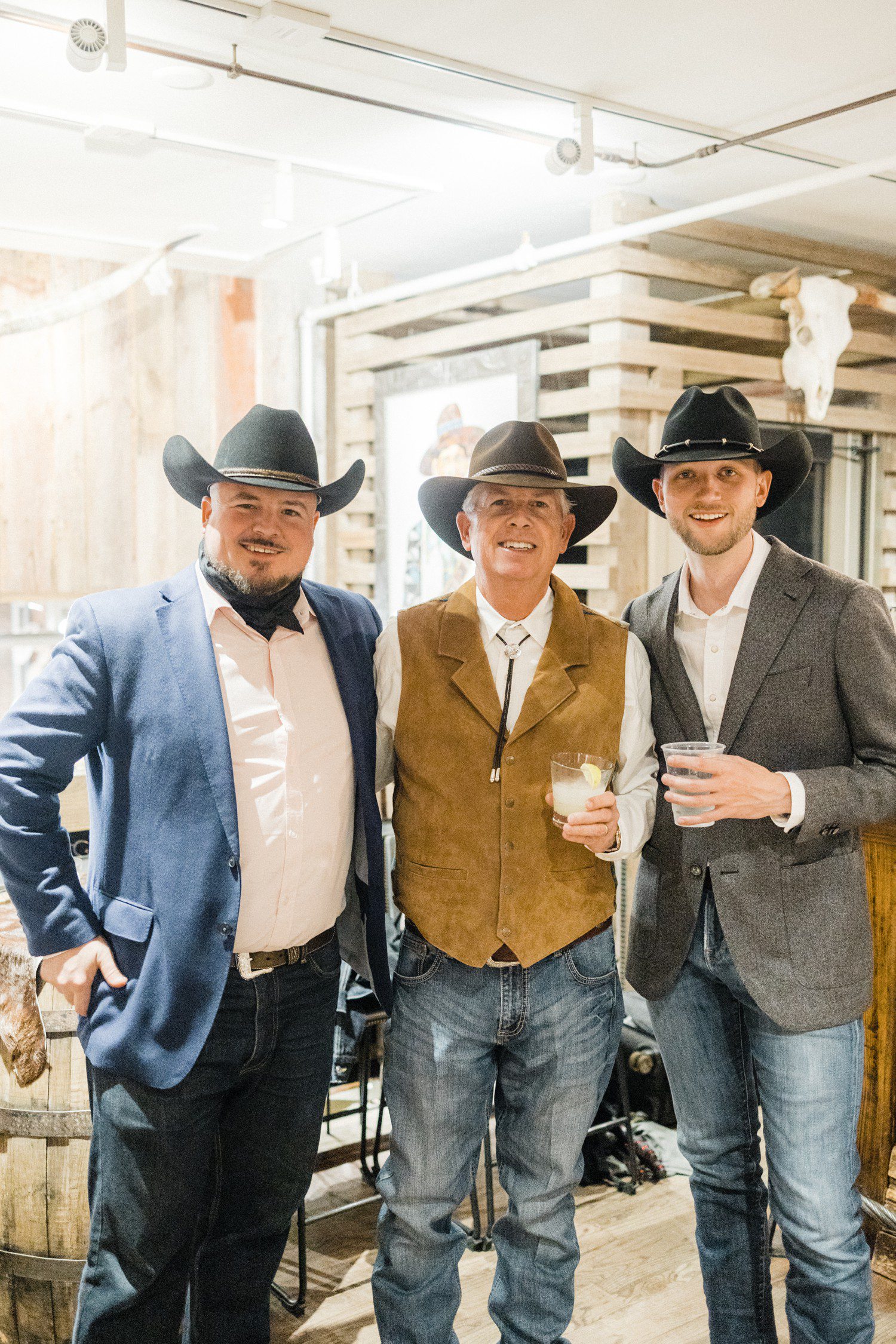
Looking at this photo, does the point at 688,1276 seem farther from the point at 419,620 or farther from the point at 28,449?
the point at 28,449

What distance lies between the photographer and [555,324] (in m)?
4.81

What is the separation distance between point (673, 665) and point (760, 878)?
1.35 feet

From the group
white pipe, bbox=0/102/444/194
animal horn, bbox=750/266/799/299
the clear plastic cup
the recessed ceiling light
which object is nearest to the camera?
the clear plastic cup

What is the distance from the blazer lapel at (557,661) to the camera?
2086mm

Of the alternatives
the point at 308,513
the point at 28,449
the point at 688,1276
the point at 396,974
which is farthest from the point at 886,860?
the point at 28,449

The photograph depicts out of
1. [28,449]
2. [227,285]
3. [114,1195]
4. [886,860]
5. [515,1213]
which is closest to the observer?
[114,1195]

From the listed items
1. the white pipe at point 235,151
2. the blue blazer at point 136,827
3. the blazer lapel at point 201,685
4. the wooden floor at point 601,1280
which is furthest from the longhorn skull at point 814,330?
the blue blazer at point 136,827

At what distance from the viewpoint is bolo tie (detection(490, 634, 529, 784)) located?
2.07 metres

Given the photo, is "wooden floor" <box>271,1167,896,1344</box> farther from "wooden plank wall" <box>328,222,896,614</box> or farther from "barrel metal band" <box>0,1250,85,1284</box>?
"wooden plank wall" <box>328,222,896,614</box>

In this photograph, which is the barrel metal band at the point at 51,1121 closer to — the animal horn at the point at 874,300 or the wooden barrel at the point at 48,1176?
the wooden barrel at the point at 48,1176

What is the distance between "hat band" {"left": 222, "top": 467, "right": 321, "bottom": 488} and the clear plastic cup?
0.78 m

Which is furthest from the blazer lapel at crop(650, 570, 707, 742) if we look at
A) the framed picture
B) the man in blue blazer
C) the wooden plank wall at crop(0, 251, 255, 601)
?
the wooden plank wall at crop(0, 251, 255, 601)

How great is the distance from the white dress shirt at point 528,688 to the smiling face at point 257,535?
10.4 inches

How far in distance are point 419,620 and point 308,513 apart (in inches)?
11.2
